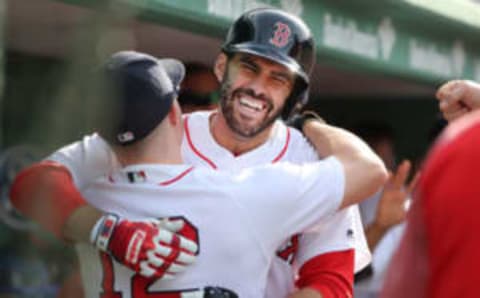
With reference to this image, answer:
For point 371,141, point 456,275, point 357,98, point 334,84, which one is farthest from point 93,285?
point 357,98

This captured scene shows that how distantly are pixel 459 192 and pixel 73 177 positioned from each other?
4.29 ft

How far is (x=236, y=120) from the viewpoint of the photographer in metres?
2.59

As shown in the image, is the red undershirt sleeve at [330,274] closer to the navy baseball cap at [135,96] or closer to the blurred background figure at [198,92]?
the navy baseball cap at [135,96]

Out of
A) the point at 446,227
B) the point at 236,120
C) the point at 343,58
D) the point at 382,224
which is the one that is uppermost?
the point at 446,227

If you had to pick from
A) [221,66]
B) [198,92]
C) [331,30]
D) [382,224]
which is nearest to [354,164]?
[221,66]

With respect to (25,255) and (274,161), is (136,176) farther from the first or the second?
(25,255)

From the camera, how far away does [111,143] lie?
2.39m

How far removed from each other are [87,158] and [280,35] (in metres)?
0.53

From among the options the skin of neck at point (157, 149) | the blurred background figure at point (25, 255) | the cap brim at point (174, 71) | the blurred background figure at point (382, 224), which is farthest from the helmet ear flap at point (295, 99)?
the blurred background figure at point (382, 224)

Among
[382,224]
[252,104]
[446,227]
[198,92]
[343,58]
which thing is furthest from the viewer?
[343,58]

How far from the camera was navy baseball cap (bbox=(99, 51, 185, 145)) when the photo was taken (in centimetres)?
230

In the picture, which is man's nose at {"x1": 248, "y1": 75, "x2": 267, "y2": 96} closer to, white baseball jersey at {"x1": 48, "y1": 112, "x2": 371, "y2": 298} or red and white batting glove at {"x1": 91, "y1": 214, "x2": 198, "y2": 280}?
white baseball jersey at {"x1": 48, "y1": 112, "x2": 371, "y2": 298}

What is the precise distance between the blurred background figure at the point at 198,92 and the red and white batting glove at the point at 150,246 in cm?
178

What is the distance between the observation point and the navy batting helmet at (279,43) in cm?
259
